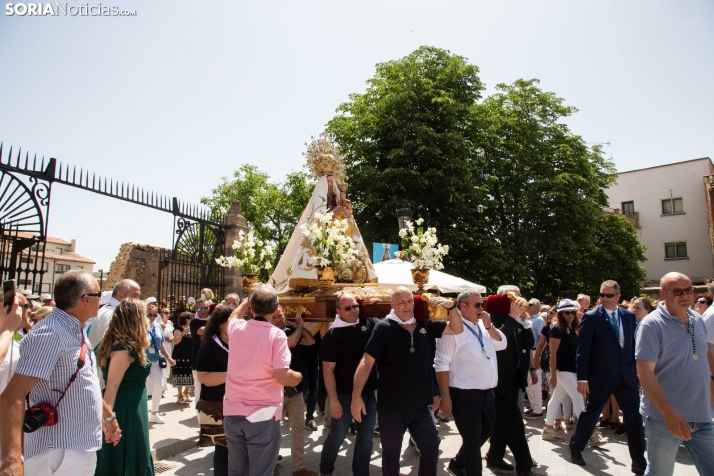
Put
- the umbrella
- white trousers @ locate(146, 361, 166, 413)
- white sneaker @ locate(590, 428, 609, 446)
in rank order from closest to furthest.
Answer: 1. white sneaker @ locate(590, 428, 609, 446)
2. white trousers @ locate(146, 361, 166, 413)
3. the umbrella

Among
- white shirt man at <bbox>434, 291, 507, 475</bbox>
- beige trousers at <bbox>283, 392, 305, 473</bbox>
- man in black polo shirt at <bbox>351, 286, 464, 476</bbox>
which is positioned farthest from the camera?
beige trousers at <bbox>283, 392, 305, 473</bbox>

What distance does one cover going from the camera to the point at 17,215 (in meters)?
8.14

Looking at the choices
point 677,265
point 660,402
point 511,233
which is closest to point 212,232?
point 660,402

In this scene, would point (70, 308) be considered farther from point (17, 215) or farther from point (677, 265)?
point (677, 265)

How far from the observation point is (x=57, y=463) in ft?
9.52

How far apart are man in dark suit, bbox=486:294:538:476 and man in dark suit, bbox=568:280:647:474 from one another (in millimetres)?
696

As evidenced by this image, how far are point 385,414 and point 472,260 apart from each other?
54.2 feet

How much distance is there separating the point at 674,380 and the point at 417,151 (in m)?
16.1

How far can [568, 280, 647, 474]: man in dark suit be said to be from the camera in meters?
5.68

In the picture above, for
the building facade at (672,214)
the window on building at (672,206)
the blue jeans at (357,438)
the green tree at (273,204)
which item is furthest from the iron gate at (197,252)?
the window on building at (672,206)

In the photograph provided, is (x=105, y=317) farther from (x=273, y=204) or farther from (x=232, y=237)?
(x=273, y=204)

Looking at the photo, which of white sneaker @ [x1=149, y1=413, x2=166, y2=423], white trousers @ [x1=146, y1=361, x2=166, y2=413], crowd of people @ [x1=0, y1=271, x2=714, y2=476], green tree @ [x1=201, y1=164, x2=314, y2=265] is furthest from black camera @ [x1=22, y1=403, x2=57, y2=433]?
Answer: green tree @ [x1=201, y1=164, x2=314, y2=265]

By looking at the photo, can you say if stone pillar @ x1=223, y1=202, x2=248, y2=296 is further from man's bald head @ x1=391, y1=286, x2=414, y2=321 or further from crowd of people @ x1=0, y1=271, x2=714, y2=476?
man's bald head @ x1=391, y1=286, x2=414, y2=321

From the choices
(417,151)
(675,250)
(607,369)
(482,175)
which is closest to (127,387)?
(607,369)
